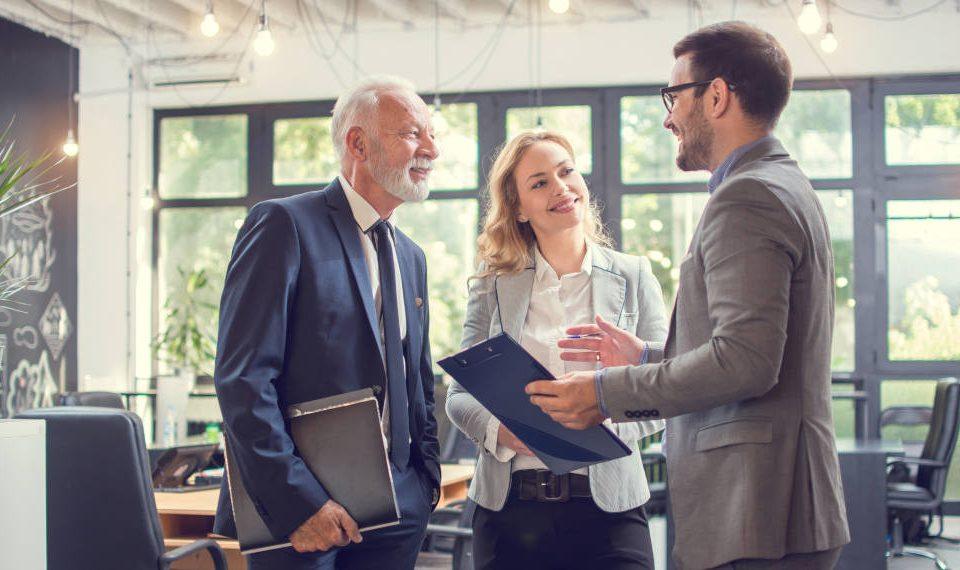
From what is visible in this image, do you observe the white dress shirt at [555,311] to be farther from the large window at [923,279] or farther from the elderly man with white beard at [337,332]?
the large window at [923,279]

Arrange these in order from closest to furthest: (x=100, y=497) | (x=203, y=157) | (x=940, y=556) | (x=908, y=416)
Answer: (x=100, y=497) → (x=940, y=556) → (x=908, y=416) → (x=203, y=157)

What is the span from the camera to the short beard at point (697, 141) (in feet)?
6.06

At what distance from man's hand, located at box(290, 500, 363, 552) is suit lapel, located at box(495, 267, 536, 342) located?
2.04 ft

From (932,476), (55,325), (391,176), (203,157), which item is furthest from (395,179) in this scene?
(203,157)

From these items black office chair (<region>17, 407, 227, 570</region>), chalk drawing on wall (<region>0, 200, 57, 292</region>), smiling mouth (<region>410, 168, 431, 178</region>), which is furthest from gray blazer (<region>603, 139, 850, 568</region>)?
chalk drawing on wall (<region>0, 200, 57, 292</region>)

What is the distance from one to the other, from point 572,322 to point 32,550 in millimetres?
1392

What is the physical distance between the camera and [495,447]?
2.29 m

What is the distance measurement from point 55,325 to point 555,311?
7907mm

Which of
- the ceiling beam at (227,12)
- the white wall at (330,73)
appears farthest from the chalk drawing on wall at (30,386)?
the ceiling beam at (227,12)

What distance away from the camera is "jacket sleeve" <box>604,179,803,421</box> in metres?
1.62

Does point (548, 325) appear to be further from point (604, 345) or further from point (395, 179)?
point (395, 179)

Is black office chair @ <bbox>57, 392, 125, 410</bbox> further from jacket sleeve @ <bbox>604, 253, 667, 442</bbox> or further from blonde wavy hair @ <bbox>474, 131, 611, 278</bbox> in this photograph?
jacket sleeve @ <bbox>604, 253, 667, 442</bbox>

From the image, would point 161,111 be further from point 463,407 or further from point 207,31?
point 463,407

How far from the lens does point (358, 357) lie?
2111 mm
